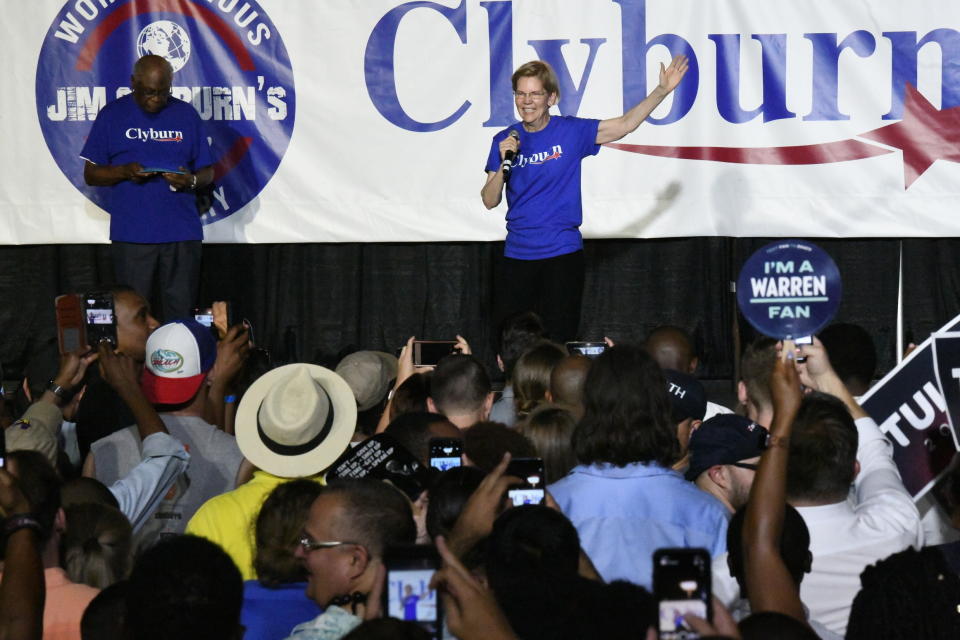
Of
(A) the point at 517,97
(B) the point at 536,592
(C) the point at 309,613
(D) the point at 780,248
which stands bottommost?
(C) the point at 309,613

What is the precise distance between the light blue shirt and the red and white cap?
4.99 feet

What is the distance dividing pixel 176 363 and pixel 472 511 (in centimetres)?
196

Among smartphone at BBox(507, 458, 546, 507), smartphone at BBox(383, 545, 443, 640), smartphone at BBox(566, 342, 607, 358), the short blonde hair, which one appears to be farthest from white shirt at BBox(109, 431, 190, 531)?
the short blonde hair

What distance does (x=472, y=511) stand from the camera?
2.56 metres

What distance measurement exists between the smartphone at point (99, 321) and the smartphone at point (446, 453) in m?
2.02

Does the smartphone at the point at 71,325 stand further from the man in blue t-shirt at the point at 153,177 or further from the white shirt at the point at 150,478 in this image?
the man in blue t-shirt at the point at 153,177

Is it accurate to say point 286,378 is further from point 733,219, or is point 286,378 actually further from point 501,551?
point 733,219

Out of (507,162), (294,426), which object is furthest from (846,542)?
(507,162)

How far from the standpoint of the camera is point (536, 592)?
213cm

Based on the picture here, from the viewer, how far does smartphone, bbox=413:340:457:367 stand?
17.1 ft

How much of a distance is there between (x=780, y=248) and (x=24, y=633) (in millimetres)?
1769

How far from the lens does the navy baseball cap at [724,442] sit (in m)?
3.50

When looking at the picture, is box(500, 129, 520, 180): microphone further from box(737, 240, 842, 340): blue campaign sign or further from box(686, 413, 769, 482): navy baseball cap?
box(737, 240, 842, 340): blue campaign sign

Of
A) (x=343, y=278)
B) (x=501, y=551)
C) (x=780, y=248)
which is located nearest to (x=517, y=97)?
(x=343, y=278)
